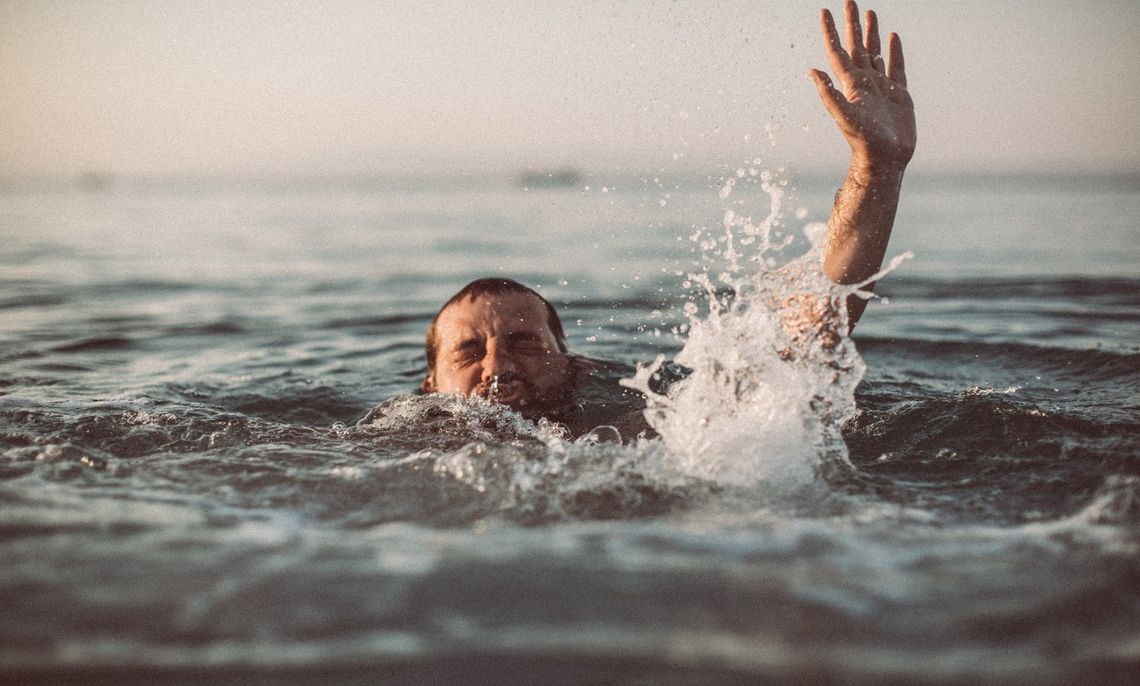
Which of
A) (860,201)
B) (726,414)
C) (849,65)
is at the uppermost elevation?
(849,65)

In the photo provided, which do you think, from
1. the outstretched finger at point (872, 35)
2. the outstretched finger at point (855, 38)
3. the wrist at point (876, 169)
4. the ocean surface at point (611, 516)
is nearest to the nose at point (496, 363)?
the ocean surface at point (611, 516)

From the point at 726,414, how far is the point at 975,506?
35.3 inches

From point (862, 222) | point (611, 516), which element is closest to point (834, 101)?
point (862, 222)

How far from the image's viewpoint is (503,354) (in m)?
4.20

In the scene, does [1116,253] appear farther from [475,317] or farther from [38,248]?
[38,248]

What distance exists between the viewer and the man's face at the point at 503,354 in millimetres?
4145

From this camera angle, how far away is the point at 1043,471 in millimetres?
3328

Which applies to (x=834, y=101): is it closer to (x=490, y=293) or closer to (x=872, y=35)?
(x=872, y=35)

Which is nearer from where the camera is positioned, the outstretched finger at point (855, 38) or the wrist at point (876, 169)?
the wrist at point (876, 169)

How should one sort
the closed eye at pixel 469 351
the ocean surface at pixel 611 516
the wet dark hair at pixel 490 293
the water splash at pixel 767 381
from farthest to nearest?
the wet dark hair at pixel 490 293 → the closed eye at pixel 469 351 → the water splash at pixel 767 381 → the ocean surface at pixel 611 516

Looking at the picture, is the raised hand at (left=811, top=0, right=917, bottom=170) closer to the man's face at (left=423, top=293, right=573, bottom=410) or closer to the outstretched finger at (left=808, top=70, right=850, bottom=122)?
the outstretched finger at (left=808, top=70, right=850, bottom=122)

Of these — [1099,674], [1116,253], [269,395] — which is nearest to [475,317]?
[269,395]

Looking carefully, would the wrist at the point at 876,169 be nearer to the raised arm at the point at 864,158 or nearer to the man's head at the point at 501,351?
the raised arm at the point at 864,158

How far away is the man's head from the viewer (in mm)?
4148
